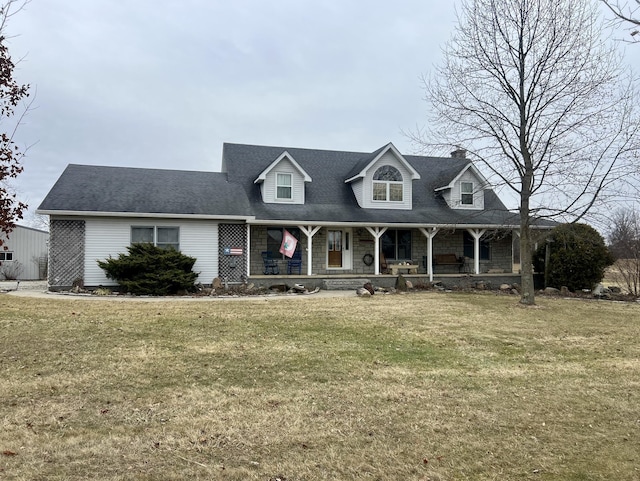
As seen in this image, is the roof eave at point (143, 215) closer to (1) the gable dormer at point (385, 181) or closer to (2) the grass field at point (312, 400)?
(1) the gable dormer at point (385, 181)

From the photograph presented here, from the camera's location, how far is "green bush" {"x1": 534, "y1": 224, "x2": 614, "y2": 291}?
1788 centimetres

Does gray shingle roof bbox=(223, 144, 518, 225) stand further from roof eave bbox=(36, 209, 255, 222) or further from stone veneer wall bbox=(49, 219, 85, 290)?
stone veneer wall bbox=(49, 219, 85, 290)

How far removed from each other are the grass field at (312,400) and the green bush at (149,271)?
17.0ft

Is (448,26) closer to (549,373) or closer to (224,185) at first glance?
(224,185)

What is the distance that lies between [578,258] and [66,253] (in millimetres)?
19856

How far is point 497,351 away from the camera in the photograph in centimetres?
804

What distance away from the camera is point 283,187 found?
20.4 meters

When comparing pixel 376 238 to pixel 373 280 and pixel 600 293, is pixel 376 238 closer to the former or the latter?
pixel 373 280

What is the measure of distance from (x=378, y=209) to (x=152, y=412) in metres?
17.5

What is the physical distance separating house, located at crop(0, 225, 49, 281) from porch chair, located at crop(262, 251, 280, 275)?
14.6 m

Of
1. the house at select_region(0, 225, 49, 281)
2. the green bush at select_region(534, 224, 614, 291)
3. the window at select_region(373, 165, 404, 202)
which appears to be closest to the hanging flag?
the window at select_region(373, 165, 404, 202)

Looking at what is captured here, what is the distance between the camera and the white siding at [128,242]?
1666 centimetres

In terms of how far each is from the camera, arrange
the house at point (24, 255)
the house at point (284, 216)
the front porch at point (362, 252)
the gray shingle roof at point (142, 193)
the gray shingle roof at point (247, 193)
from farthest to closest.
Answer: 1. the house at point (24, 255)
2. the front porch at point (362, 252)
3. the gray shingle roof at point (247, 193)
4. the house at point (284, 216)
5. the gray shingle roof at point (142, 193)

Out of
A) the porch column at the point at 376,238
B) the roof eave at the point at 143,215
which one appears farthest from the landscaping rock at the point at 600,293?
the roof eave at the point at 143,215
